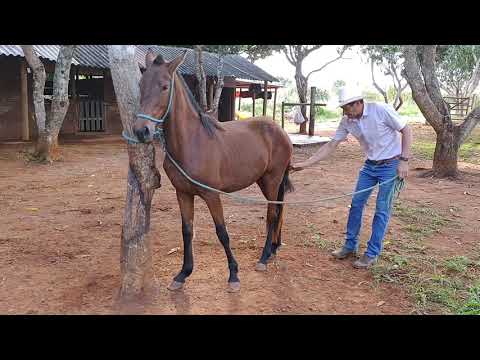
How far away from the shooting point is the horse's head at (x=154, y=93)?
9.77 ft

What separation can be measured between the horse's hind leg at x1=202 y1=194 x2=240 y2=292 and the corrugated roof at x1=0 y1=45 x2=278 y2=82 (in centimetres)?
648

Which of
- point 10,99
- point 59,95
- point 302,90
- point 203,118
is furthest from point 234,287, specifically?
point 302,90

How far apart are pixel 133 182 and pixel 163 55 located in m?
9.69

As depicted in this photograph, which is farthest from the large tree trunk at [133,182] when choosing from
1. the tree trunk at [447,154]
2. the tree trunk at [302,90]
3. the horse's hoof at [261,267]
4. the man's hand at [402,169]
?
the tree trunk at [302,90]

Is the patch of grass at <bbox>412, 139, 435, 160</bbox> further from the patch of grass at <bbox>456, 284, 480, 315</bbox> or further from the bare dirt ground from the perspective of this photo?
the patch of grass at <bbox>456, 284, 480, 315</bbox>

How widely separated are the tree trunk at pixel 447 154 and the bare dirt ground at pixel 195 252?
0.84m

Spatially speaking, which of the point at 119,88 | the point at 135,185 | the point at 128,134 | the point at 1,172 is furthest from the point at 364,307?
the point at 1,172

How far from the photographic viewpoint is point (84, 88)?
54.9 ft

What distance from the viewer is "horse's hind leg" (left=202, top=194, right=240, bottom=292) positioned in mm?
3674

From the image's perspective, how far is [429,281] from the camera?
404cm

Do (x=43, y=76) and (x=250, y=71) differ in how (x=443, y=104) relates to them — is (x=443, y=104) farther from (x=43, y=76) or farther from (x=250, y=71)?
(x=250, y=71)

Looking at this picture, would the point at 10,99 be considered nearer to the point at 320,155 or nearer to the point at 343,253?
the point at 320,155

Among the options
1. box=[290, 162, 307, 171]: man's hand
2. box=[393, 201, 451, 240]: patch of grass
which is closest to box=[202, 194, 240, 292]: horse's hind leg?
box=[290, 162, 307, 171]: man's hand

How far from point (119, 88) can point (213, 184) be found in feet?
3.66
